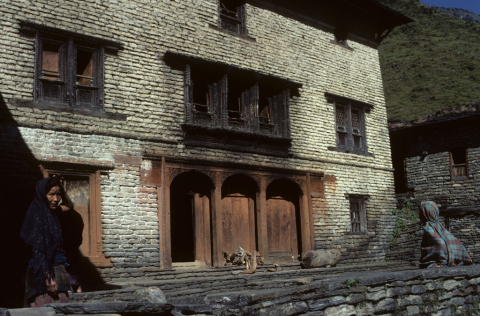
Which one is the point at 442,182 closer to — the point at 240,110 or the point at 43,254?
the point at 240,110

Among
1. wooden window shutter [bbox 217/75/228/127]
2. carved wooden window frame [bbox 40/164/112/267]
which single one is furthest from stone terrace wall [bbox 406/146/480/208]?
carved wooden window frame [bbox 40/164/112/267]

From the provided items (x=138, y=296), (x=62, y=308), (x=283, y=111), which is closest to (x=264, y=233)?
(x=283, y=111)

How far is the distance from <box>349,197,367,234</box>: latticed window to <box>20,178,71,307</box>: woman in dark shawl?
45.5ft

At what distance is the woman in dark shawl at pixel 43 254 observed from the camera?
509 centimetres

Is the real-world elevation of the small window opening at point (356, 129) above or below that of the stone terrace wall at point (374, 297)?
above

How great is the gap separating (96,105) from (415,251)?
12.1m

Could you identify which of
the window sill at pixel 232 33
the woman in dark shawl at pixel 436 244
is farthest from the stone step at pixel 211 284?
the window sill at pixel 232 33

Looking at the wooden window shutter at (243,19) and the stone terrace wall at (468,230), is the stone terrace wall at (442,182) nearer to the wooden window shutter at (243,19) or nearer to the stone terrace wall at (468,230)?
the stone terrace wall at (468,230)

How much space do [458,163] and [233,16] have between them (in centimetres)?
1251

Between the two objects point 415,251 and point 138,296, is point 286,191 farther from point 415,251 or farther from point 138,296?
point 138,296

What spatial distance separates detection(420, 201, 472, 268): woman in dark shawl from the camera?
24.9 ft

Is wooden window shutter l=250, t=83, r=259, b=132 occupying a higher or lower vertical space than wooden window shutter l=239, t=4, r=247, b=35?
lower

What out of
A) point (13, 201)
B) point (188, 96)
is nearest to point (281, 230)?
point (188, 96)

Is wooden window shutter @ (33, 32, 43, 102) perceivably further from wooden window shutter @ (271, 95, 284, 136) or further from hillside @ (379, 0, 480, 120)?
hillside @ (379, 0, 480, 120)
